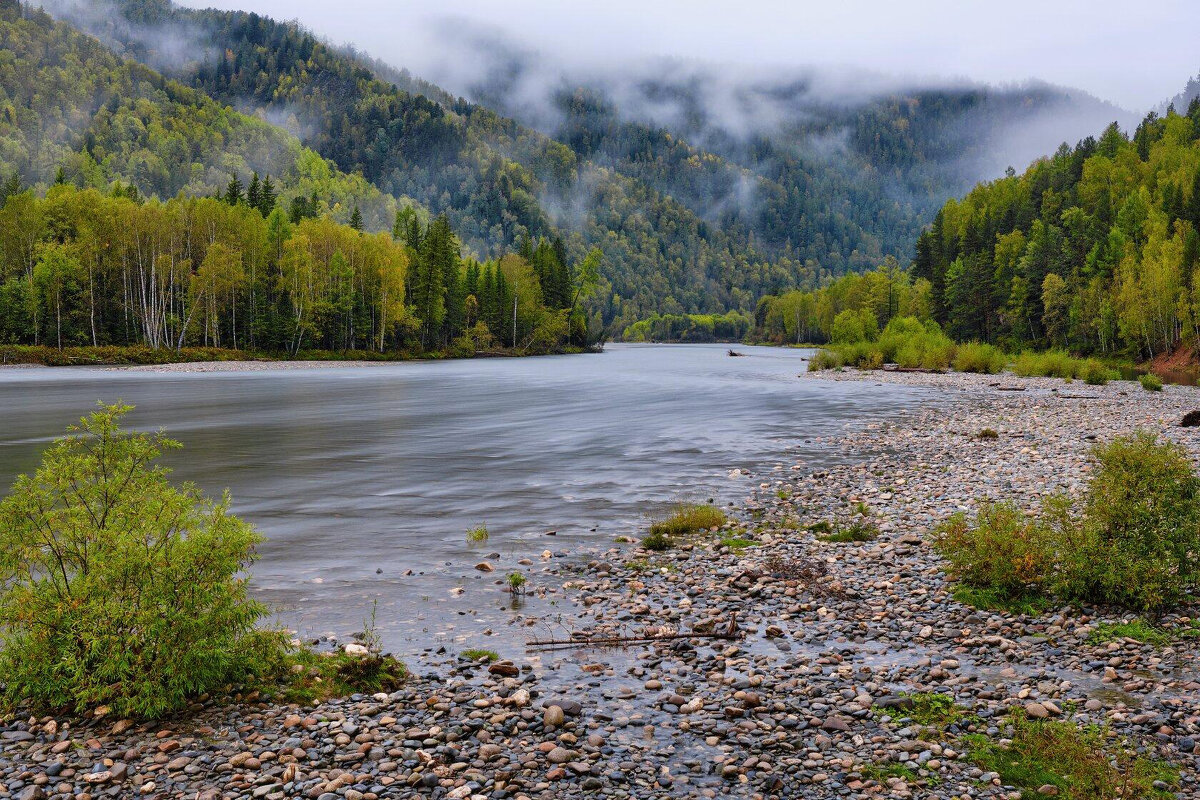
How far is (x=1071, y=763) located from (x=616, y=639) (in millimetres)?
5621

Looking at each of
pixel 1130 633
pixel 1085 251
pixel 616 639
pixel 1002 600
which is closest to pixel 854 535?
pixel 1002 600

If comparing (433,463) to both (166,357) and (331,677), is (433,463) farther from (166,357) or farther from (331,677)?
(166,357)

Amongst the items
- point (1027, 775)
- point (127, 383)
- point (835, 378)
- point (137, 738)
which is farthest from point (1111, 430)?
point (127, 383)

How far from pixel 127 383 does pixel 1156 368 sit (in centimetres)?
11287

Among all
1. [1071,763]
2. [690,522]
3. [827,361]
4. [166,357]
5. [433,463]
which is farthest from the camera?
[166,357]

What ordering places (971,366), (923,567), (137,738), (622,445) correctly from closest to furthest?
(137,738)
(923,567)
(622,445)
(971,366)

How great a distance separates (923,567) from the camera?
1334 cm

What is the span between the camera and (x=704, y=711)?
847 centimetres

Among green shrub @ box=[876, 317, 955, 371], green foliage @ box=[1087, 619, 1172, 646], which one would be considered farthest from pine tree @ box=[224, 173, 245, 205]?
green foliage @ box=[1087, 619, 1172, 646]

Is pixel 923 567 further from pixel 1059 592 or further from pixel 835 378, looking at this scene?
pixel 835 378

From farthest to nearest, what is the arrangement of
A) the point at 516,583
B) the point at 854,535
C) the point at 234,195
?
the point at 234,195
the point at 854,535
the point at 516,583

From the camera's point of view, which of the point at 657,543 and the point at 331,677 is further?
the point at 657,543

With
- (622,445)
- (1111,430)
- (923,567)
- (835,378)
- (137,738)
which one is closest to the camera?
(137,738)

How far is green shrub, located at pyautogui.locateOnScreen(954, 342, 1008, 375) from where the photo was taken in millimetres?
83250
